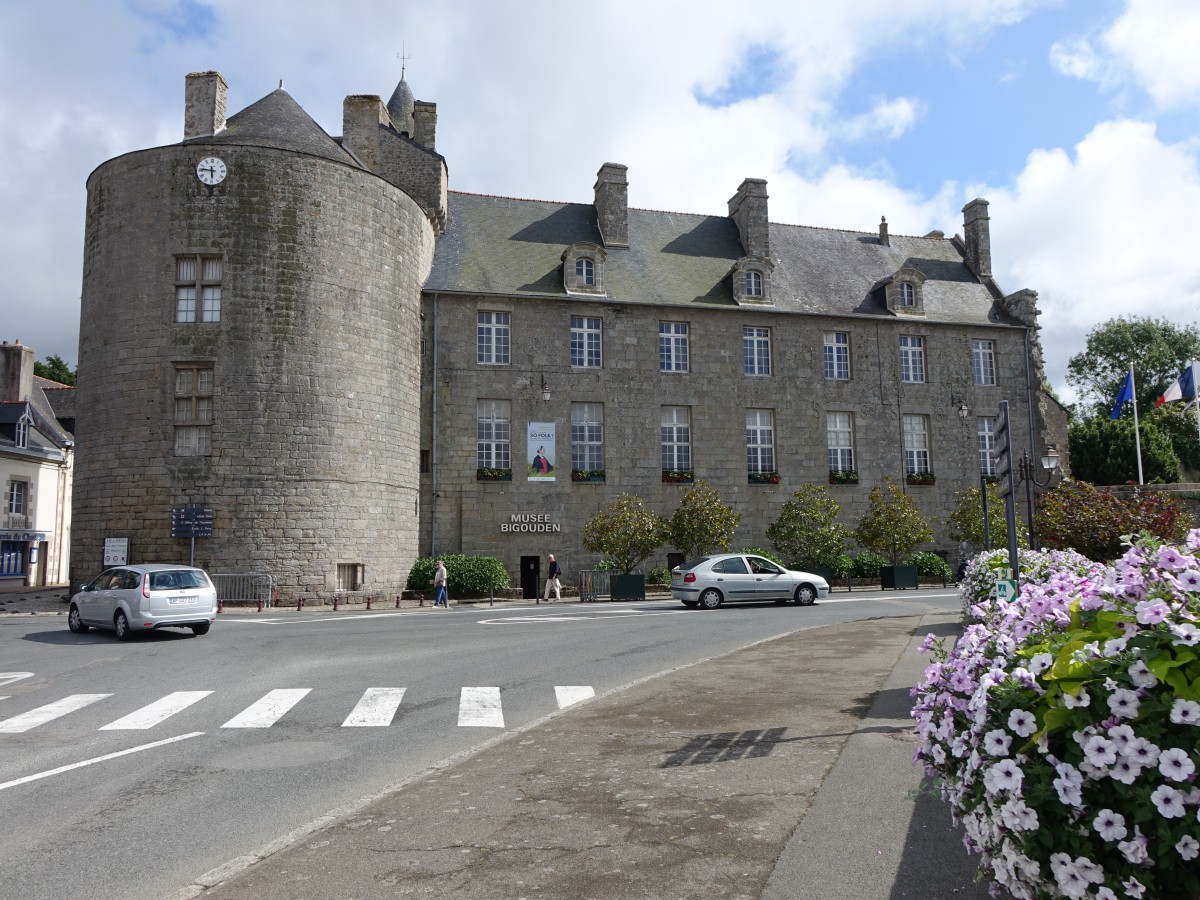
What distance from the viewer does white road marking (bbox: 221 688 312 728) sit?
877 cm

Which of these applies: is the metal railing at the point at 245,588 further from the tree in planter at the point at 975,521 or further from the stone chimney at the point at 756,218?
the tree in planter at the point at 975,521

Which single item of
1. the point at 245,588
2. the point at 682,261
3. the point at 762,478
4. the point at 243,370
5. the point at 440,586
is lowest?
the point at 440,586

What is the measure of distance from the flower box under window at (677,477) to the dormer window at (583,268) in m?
6.87

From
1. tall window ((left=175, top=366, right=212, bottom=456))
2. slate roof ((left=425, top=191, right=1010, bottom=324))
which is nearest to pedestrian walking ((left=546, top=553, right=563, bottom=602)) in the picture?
slate roof ((left=425, top=191, right=1010, bottom=324))

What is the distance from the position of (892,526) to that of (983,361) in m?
9.38

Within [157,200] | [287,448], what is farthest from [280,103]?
[287,448]

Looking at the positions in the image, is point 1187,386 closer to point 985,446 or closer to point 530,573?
point 985,446

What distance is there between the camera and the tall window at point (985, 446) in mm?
35625

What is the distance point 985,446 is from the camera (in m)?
35.8

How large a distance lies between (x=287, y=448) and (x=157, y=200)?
26.9ft

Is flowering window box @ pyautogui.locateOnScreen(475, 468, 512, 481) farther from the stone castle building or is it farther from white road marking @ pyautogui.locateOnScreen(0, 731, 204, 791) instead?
white road marking @ pyautogui.locateOnScreen(0, 731, 204, 791)

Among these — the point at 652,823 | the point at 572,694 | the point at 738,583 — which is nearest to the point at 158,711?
the point at 572,694

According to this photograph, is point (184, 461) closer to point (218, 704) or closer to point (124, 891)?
point (218, 704)

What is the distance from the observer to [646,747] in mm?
7098
